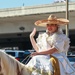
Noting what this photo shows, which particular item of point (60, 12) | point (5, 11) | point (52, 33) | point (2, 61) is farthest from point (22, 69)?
point (5, 11)

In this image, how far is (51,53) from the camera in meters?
5.98

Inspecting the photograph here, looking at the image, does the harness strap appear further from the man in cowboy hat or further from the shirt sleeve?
the shirt sleeve

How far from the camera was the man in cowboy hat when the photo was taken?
19.0 feet

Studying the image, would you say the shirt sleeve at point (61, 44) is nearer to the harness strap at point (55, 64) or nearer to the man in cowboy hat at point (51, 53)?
the man in cowboy hat at point (51, 53)

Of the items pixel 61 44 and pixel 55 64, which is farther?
pixel 61 44

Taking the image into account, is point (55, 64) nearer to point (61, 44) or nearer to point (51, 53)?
point (51, 53)

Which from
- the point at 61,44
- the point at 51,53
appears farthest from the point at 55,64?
the point at 61,44

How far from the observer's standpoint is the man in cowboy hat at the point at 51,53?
19.0 feet

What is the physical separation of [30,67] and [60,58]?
24.2 inches

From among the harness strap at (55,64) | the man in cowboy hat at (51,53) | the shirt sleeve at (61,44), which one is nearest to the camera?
the man in cowboy hat at (51,53)

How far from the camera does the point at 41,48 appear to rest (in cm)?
612

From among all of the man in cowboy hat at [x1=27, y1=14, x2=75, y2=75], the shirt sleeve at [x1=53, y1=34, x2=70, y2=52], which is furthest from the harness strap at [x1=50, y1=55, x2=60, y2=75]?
the shirt sleeve at [x1=53, y1=34, x2=70, y2=52]

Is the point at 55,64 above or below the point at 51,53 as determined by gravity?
below

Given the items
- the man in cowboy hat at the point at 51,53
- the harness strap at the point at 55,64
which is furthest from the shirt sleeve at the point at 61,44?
the harness strap at the point at 55,64
